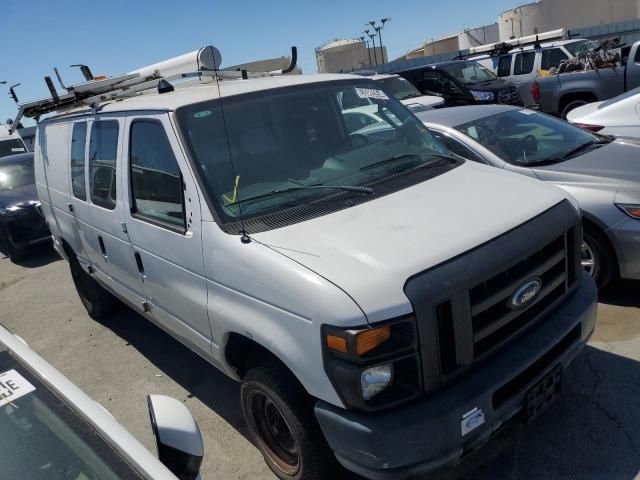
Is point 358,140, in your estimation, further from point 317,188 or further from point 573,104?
point 573,104

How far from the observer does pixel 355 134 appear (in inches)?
148

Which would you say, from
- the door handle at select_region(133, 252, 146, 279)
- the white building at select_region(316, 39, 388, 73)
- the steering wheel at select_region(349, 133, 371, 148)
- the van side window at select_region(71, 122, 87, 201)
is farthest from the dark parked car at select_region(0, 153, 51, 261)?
the white building at select_region(316, 39, 388, 73)

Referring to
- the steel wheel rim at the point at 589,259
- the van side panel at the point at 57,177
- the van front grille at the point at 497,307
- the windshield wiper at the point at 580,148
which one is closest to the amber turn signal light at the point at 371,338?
the van front grille at the point at 497,307

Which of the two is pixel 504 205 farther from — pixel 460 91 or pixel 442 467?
pixel 460 91

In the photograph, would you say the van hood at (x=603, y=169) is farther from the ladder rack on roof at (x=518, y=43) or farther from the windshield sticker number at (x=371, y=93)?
the ladder rack on roof at (x=518, y=43)

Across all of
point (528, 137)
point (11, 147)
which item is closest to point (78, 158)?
point (528, 137)

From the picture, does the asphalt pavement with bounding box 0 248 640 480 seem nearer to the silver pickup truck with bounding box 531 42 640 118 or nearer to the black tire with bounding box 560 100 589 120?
the silver pickup truck with bounding box 531 42 640 118

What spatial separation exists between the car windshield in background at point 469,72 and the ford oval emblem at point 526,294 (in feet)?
39.9

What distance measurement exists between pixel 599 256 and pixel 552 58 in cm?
1174

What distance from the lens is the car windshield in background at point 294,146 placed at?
296 centimetres

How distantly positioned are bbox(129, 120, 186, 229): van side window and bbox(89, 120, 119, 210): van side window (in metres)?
0.33

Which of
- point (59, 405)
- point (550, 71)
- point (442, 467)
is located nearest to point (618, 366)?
point (442, 467)

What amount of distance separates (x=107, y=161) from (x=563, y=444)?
352 cm

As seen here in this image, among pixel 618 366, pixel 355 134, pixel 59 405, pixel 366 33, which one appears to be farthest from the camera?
pixel 366 33
